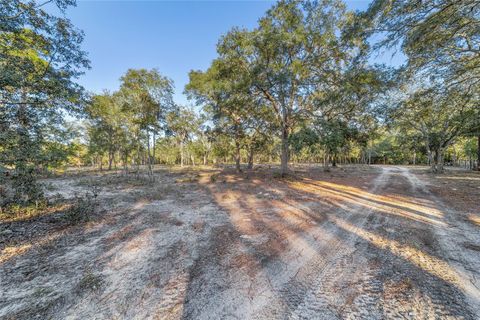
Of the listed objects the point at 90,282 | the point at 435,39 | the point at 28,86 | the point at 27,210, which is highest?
the point at 435,39

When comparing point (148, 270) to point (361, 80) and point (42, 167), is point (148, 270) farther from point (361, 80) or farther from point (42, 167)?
point (361, 80)

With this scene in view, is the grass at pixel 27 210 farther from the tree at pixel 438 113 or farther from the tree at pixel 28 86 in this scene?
Result: the tree at pixel 438 113

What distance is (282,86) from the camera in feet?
39.0

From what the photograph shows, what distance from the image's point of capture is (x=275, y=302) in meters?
2.30

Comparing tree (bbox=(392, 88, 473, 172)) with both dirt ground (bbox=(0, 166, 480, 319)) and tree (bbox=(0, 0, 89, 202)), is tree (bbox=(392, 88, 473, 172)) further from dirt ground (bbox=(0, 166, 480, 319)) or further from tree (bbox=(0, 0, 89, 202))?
tree (bbox=(0, 0, 89, 202))

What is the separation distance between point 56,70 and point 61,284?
5988 mm

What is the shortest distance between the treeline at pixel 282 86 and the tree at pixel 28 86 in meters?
0.03

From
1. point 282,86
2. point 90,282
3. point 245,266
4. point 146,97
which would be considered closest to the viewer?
point 90,282

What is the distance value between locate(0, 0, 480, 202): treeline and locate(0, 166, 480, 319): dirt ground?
257cm

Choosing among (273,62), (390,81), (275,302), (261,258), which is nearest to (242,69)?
(273,62)

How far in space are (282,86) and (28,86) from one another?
36.5 ft

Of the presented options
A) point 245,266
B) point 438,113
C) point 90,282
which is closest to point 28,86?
point 90,282

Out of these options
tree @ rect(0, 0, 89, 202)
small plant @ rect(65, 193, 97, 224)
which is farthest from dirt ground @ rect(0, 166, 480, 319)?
tree @ rect(0, 0, 89, 202)

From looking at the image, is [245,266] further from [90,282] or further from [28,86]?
[28,86]
